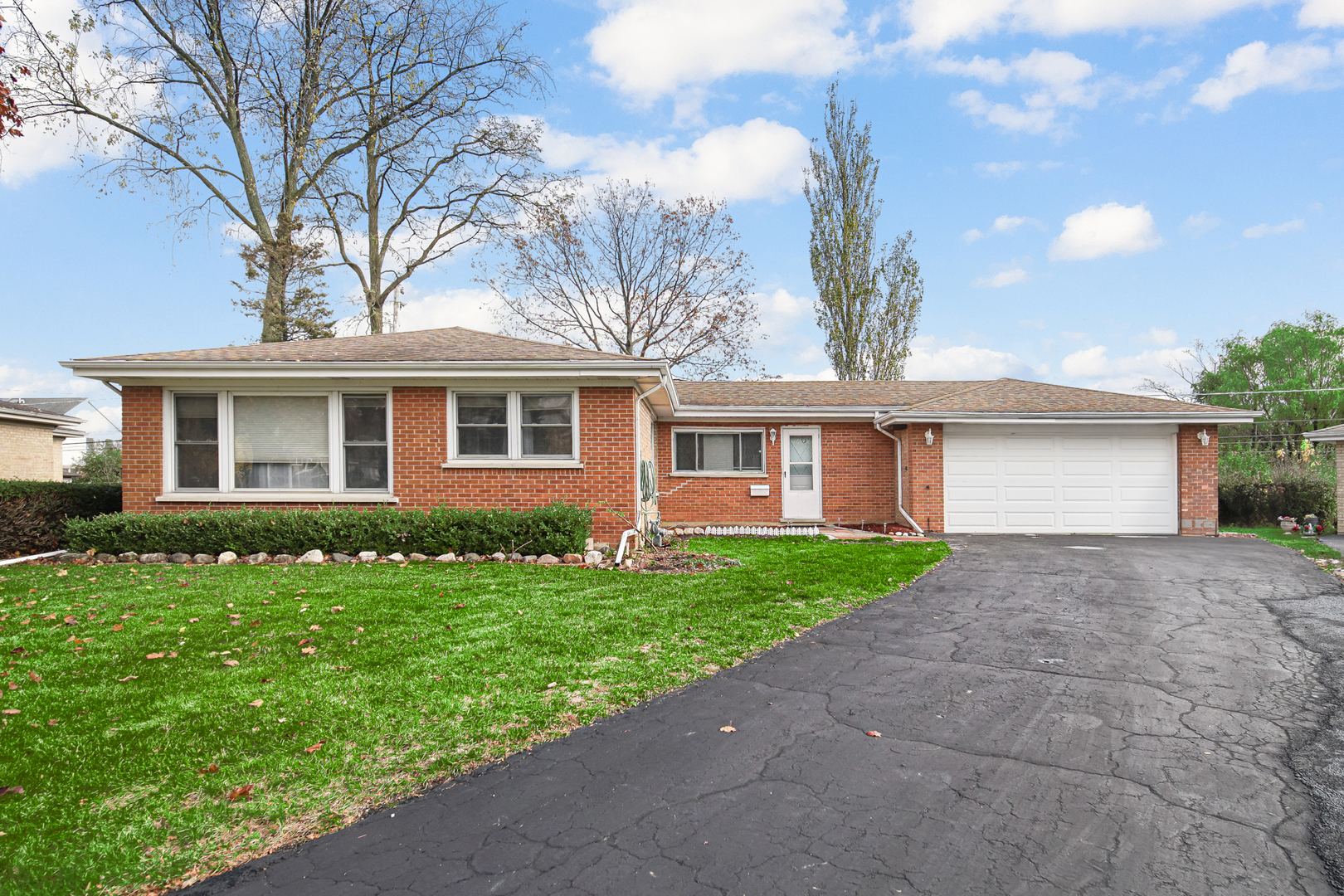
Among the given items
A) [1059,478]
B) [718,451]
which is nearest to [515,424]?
[718,451]

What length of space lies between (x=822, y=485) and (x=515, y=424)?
26.8 feet

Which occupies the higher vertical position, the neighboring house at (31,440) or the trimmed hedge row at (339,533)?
the neighboring house at (31,440)

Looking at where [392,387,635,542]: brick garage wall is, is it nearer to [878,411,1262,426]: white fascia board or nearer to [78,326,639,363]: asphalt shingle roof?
[78,326,639,363]: asphalt shingle roof

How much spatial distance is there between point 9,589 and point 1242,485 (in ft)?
78.6

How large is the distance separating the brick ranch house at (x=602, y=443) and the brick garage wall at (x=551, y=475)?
0.03 meters

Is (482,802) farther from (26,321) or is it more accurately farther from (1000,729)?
(26,321)

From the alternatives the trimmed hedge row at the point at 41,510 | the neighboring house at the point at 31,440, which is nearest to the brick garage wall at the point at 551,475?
the trimmed hedge row at the point at 41,510

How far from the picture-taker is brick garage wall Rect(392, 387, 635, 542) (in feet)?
36.8

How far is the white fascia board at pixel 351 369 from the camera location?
34.9 ft

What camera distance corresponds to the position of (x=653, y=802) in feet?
10.5

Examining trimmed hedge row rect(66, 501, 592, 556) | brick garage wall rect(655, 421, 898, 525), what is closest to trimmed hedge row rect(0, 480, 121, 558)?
trimmed hedge row rect(66, 501, 592, 556)

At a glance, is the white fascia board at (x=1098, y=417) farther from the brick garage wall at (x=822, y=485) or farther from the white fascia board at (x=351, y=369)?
the white fascia board at (x=351, y=369)

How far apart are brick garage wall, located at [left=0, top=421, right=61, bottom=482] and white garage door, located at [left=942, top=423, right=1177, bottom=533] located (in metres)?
23.1

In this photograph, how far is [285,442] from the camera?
11.4 metres
